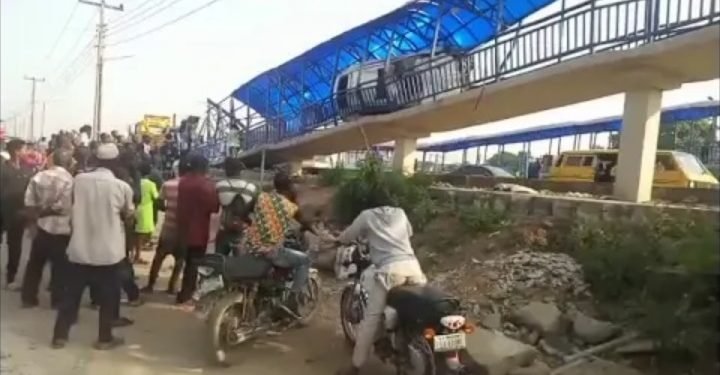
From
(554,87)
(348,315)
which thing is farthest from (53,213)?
(554,87)

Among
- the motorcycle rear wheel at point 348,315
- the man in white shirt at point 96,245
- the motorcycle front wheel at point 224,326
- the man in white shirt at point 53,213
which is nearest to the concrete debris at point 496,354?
the motorcycle rear wheel at point 348,315

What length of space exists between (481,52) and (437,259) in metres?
4.62

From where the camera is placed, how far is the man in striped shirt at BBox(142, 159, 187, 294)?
7.24 meters

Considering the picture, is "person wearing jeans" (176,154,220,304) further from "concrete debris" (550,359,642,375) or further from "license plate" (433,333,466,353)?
"concrete debris" (550,359,642,375)

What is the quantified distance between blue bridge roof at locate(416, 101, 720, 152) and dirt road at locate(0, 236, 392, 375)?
2757 millimetres

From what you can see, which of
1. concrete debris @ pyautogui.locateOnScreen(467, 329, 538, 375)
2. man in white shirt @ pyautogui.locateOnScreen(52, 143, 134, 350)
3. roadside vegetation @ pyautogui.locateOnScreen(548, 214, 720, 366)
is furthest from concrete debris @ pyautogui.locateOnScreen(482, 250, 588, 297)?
man in white shirt @ pyautogui.locateOnScreen(52, 143, 134, 350)

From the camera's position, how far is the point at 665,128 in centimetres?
726

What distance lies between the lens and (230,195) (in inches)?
273

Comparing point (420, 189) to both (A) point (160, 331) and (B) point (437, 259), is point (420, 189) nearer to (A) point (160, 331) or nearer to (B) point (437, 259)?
(B) point (437, 259)

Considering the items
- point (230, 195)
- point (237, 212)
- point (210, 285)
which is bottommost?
point (210, 285)

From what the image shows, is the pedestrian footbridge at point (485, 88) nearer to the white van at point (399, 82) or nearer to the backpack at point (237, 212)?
the white van at point (399, 82)

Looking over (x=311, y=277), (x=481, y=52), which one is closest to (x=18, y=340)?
(x=311, y=277)

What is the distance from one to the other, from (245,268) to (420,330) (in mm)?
1584

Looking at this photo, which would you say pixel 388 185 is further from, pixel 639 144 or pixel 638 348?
pixel 638 348
